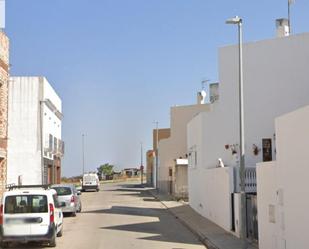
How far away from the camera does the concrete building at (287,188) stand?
39.1 ft

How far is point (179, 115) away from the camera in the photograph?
61.0m

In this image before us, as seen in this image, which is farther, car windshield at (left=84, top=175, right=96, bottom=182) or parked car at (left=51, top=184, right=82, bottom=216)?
car windshield at (left=84, top=175, right=96, bottom=182)

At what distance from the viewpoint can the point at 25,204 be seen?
1767cm

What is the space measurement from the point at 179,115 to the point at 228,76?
3135 cm

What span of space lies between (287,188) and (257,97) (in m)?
16.1

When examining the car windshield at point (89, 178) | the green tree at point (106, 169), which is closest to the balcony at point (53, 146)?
the car windshield at point (89, 178)

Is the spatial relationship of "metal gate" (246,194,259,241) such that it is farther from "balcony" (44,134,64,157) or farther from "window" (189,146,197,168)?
"balcony" (44,134,64,157)

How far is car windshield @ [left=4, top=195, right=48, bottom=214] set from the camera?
1759cm

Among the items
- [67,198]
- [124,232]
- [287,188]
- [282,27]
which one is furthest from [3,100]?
[287,188]

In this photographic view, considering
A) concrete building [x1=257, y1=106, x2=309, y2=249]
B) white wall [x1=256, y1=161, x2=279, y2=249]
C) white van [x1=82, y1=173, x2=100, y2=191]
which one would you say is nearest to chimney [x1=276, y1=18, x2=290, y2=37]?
white wall [x1=256, y1=161, x2=279, y2=249]

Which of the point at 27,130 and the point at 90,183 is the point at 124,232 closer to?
the point at 27,130

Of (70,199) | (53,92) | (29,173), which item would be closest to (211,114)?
(70,199)

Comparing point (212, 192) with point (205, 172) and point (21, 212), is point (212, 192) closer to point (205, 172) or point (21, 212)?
point (205, 172)

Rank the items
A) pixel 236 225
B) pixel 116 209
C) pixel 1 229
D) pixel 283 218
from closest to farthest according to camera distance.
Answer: pixel 283 218 → pixel 1 229 → pixel 236 225 → pixel 116 209
